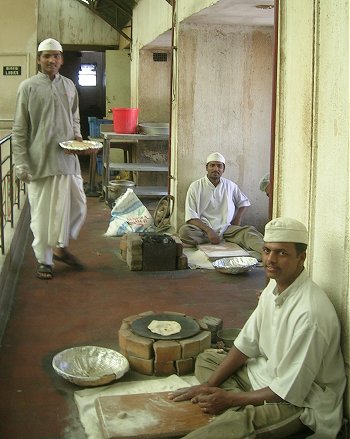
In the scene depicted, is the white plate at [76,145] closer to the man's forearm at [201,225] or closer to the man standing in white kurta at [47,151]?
the man standing in white kurta at [47,151]

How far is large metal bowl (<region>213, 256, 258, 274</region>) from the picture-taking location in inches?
258

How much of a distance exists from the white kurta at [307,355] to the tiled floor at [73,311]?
1126 millimetres

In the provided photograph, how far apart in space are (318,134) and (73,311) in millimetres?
2632

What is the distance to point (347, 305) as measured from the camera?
3207 millimetres

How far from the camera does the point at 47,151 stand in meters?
6.06

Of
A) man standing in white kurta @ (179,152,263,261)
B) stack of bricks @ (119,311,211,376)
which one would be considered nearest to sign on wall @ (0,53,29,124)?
man standing in white kurta @ (179,152,263,261)

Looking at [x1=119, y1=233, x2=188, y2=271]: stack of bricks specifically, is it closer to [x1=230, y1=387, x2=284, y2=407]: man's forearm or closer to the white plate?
the white plate

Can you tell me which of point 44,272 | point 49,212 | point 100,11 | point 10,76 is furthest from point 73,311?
point 100,11

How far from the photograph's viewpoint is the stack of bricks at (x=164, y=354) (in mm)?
4078

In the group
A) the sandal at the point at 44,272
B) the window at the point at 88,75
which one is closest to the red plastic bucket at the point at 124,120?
→ the sandal at the point at 44,272

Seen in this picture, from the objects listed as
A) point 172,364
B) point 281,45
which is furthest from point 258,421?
point 281,45

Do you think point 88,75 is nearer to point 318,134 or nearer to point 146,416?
point 318,134

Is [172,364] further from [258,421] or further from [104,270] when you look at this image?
[104,270]

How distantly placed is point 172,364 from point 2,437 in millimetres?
1154
